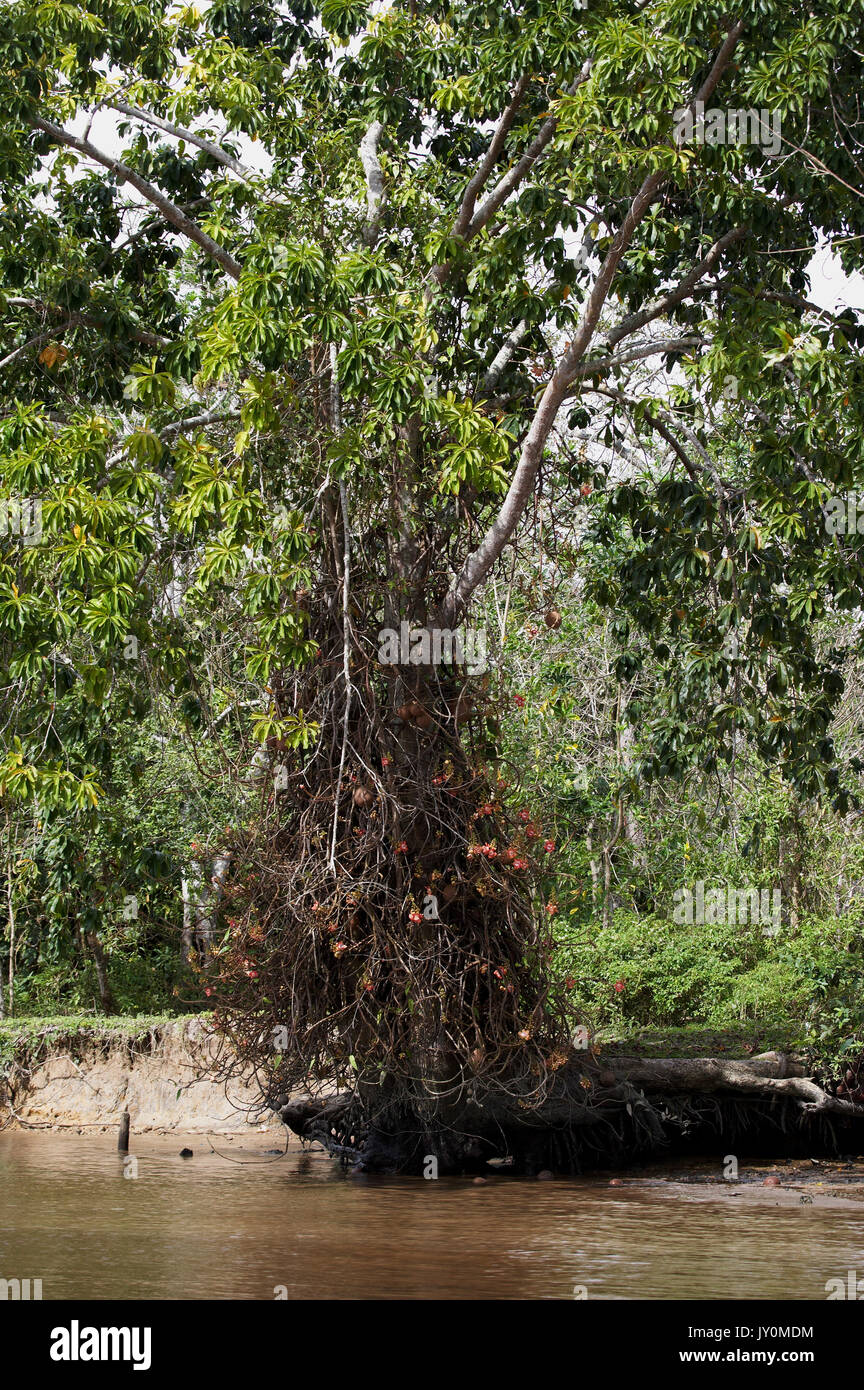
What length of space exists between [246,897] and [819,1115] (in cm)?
480

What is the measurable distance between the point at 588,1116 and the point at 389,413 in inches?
207

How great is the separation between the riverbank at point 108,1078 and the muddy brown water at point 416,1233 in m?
1.92

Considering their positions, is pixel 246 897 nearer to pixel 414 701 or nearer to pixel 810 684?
pixel 414 701

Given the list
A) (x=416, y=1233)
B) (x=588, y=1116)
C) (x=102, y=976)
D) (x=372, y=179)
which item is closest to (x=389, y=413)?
(x=372, y=179)

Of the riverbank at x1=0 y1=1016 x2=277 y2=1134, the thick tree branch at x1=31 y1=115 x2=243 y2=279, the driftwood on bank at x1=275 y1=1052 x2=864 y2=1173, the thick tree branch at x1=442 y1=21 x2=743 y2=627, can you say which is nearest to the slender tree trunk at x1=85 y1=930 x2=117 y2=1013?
the riverbank at x1=0 y1=1016 x2=277 y2=1134

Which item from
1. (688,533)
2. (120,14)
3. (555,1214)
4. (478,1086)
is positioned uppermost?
(120,14)

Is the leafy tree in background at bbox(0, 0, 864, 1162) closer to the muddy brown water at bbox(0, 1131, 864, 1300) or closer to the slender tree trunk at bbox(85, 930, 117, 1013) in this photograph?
the muddy brown water at bbox(0, 1131, 864, 1300)

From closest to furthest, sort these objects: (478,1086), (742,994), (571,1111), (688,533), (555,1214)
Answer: (555,1214) → (478,1086) → (571,1111) → (688,533) → (742,994)

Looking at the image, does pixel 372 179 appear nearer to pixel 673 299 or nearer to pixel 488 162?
pixel 488 162

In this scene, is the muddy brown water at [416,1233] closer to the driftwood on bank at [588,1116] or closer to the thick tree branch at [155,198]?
the driftwood on bank at [588,1116]

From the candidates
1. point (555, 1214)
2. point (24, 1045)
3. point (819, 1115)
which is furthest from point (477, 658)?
point (24, 1045)

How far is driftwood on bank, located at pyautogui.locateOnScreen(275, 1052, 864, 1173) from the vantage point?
9.88m

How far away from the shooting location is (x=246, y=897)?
952 cm
